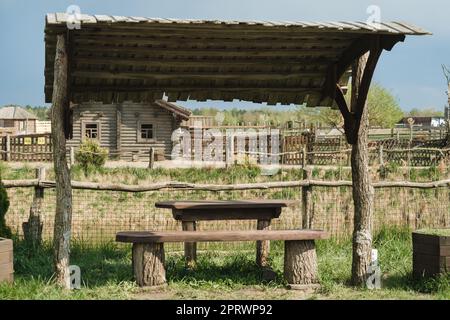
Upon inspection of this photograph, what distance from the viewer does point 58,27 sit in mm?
6957

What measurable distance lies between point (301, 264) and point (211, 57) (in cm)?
289

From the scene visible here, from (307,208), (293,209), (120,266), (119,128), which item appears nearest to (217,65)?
(120,266)

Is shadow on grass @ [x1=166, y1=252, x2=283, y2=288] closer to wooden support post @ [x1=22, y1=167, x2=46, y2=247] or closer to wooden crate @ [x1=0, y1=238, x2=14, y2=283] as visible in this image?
wooden crate @ [x1=0, y1=238, x2=14, y2=283]

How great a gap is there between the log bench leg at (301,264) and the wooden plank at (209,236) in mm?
158

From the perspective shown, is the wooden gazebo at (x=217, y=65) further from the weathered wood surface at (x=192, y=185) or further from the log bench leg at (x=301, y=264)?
the weathered wood surface at (x=192, y=185)

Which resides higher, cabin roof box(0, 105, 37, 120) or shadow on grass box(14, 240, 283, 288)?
cabin roof box(0, 105, 37, 120)

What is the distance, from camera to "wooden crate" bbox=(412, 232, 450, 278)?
807 centimetres

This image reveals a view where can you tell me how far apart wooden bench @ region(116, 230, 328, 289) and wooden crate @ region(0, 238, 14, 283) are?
3.90 ft

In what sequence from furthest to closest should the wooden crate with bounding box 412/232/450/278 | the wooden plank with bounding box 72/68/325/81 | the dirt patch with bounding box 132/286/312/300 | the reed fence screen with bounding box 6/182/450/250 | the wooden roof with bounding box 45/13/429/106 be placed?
the reed fence screen with bounding box 6/182/450/250
the wooden plank with bounding box 72/68/325/81
the wooden crate with bounding box 412/232/450/278
the dirt patch with bounding box 132/286/312/300
the wooden roof with bounding box 45/13/429/106

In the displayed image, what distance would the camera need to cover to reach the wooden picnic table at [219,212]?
31.3 ft

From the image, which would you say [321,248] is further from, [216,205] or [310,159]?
[310,159]

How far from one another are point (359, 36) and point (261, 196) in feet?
26.0

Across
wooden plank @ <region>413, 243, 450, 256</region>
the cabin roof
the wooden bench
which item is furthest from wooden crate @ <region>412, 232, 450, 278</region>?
the cabin roof

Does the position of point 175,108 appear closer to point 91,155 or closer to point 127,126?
point 127,126
